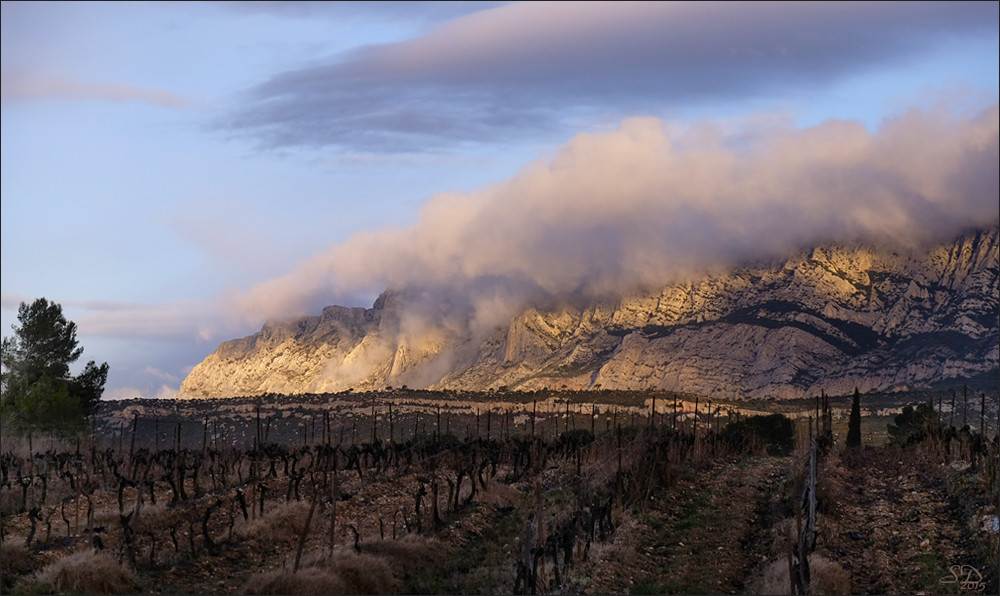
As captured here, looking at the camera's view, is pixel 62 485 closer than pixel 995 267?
Yes

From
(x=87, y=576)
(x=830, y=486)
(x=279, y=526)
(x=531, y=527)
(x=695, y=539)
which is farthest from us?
(x=830, y=486)

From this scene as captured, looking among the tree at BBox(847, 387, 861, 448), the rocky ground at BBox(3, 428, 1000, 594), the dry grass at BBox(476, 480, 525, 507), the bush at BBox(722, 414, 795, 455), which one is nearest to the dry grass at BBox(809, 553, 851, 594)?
the rocky ground at BBox(3, 428, 1000, 594)

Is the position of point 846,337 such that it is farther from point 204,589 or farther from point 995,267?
point 204,589

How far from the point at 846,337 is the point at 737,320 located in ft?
53.4

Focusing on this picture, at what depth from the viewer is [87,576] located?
17891 millimetres

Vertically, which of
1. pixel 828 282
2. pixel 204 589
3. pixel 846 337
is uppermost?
pixel 828 282

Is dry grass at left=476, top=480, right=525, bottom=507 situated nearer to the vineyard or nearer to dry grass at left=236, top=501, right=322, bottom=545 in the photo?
the vineyard

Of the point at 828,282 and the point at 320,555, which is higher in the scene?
the point at 828,282

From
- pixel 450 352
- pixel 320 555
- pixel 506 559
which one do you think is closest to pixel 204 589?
pixel 320 555

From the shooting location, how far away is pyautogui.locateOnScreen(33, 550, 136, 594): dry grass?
1775 cm

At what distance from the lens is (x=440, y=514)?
25578 millimetres

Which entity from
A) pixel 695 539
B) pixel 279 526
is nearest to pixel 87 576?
pixel 279 526

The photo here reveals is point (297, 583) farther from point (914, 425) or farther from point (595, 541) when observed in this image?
point (914, 425)
